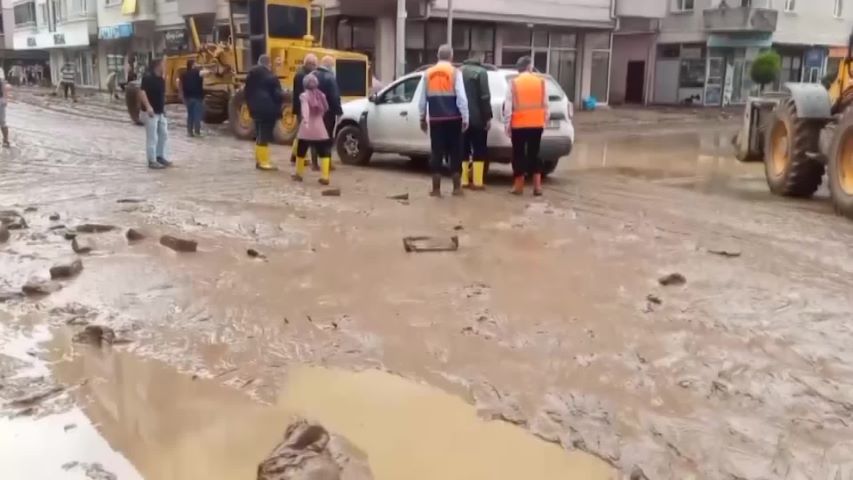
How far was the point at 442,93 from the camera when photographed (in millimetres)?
10352

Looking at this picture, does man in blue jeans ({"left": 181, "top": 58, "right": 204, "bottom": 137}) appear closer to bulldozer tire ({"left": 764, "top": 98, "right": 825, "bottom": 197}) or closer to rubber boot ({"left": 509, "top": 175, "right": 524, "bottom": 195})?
rubber boot ({"left": 509, "top": 175, "right": 524, "bottom": 195})

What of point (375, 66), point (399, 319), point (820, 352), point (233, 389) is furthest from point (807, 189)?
point (375, 66)

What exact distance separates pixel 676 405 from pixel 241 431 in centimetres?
227

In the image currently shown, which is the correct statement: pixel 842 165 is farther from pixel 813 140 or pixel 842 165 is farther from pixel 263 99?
pixel 263 99

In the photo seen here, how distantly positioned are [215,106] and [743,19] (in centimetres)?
Answer: 2399

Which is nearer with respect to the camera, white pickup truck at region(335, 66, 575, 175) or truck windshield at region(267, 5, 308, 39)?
white pickup truck at region(335, 66, 575, 175)

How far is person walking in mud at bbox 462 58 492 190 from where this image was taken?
35.0 ft

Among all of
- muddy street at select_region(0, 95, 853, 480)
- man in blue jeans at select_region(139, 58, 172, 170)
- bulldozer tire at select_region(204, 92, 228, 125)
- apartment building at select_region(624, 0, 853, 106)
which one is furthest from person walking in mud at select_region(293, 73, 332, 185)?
apartment building at select_region(624, 0, 853, 106)

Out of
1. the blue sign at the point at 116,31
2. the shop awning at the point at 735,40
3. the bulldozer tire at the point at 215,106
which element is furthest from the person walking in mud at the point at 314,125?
the blue sign at the point at 116,31

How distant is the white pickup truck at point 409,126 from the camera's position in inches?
461

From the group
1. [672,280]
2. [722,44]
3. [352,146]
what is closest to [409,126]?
[352,146]

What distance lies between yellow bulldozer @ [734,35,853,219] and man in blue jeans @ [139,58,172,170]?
923cm

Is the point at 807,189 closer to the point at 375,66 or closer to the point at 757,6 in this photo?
the point at 375,66

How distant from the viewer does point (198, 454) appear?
390 centimetres
